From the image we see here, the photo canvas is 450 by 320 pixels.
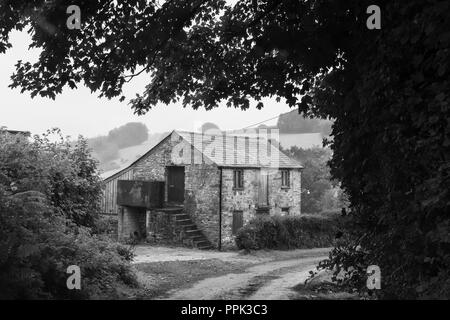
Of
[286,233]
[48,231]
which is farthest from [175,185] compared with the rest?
[48,231]

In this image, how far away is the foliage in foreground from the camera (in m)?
7.43

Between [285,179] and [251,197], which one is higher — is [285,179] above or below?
above

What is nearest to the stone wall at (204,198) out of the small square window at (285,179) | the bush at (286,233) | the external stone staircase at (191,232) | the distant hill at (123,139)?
the external stone staircase at (191,232)

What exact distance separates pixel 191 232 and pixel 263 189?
5509 mm

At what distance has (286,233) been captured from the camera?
25.4 m

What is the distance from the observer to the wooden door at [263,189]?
95.0 feet

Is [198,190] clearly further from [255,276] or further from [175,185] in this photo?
[255,276]

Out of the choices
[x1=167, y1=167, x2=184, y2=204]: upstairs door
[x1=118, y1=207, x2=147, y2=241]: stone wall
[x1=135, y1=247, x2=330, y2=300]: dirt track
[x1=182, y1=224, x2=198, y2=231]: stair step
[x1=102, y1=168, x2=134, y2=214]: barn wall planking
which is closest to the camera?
[x1=135, y1=247, x2=330, y2=300]: dirt track

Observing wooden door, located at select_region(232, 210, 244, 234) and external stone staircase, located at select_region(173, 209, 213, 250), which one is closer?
external stone staircase, located at select_region(173, 209, 213, 250)

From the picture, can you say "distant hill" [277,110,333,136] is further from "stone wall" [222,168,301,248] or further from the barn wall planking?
the barn wall planking

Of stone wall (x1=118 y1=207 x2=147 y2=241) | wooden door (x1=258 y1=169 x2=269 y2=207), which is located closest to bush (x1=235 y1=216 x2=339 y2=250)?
wooden door (x1=258 y1=169 x2=269 y2=207)

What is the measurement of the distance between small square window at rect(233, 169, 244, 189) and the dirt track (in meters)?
5.03

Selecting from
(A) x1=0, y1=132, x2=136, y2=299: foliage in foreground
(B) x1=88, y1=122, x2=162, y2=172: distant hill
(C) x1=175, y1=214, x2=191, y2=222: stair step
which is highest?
(B) x1=88, y1=122, x2=162, y2=172: distant hill

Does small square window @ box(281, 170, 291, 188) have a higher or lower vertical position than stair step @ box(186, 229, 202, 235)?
higher
